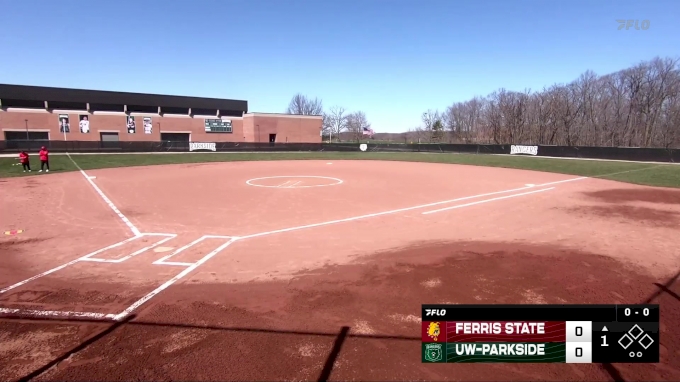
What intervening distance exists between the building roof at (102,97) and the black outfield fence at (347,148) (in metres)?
19.3

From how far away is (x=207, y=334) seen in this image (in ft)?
15.4

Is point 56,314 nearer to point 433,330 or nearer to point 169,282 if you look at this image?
point 169,282

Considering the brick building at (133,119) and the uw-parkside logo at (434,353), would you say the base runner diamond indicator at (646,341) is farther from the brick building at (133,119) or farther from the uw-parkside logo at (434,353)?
the brick building at (133,119)

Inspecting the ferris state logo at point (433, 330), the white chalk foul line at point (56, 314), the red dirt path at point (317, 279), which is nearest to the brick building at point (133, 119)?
the red dirt path at point (317, 279)

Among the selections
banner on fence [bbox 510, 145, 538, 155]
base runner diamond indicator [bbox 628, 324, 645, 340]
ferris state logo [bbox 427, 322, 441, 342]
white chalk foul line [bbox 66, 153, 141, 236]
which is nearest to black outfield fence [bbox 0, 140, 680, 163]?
banner on fence [bbox 510, 145, 538, 155]

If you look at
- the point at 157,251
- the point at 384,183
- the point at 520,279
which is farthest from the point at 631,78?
the point at 157,251

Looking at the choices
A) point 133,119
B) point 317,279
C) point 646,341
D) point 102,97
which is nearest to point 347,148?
point 133,119

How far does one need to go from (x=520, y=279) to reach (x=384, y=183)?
14873mm

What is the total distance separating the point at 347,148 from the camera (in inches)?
2281

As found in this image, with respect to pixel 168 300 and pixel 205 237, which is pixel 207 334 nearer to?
pixel 168 300

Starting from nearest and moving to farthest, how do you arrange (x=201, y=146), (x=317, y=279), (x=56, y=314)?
(x=56, y=314)
(x=317, y=279)
(x=201, y=146)
